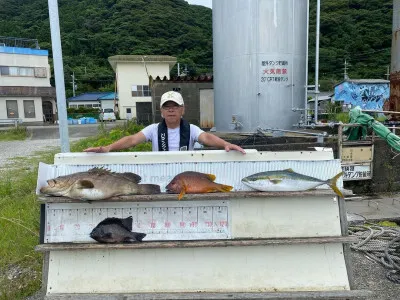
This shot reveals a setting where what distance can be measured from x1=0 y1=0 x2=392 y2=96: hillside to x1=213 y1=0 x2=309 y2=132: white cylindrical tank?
46.5 meters

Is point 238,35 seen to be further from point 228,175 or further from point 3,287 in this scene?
point 3,287

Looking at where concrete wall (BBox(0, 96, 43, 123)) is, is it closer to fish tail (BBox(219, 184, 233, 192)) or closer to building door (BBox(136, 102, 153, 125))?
building door (BBox(136, 102, 153, 125))

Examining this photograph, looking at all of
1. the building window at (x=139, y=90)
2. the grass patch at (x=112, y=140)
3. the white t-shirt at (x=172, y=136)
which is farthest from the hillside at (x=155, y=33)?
the white t-shirt at (x=172, y=136)

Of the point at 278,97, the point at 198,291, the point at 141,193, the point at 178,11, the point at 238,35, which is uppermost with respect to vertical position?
the point at 178,11

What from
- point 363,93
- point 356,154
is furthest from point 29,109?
point 356,154

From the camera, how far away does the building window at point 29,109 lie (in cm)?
3838

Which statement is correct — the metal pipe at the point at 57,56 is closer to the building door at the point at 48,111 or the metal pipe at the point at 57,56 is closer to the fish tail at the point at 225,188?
the fish tail at the point at 225,188

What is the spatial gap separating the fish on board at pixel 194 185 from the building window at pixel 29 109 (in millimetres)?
41193

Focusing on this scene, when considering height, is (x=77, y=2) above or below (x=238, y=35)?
above

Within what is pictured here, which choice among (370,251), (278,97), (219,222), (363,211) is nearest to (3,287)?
(219,222)

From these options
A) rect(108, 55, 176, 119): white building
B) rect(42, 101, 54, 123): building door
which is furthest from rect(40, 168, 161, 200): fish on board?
rect(42, 101, 54, 123): building door

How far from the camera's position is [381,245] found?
14.6ft

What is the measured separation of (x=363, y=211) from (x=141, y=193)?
519 cm

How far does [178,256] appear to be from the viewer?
2.58 meters
